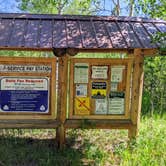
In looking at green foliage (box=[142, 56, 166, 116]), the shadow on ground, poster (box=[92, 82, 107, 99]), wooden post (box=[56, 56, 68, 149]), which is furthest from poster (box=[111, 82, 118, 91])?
green foliage (box=[142, 56, 166, 116])

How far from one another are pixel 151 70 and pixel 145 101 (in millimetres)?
909

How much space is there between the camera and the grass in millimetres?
6375

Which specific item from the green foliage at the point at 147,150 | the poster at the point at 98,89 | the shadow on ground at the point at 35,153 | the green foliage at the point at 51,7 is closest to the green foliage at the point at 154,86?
the green foliage at the point at 147,150

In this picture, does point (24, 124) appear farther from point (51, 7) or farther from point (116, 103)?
point (51, 7)

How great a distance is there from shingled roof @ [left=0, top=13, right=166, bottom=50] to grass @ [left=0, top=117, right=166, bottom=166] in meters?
1.85

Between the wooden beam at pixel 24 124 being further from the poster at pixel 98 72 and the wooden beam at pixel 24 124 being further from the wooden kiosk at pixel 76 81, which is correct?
the poster at pixel 98 72

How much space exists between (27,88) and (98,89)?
1.27m

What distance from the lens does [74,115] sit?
682 centimetres

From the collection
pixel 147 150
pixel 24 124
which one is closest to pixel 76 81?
pixel 24 124

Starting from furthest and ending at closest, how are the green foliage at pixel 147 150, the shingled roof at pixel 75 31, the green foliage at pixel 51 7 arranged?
the green foliage at pixel 51 7
the green foliage at pixel 147 150
the shingled roof at pixel 75 31

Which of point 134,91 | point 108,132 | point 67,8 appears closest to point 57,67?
point 134,91

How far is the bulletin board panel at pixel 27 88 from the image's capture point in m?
6.63

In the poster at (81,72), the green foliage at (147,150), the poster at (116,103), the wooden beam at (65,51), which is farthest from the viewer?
the poster at (116,103)

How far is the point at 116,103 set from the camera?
22.6 feet
